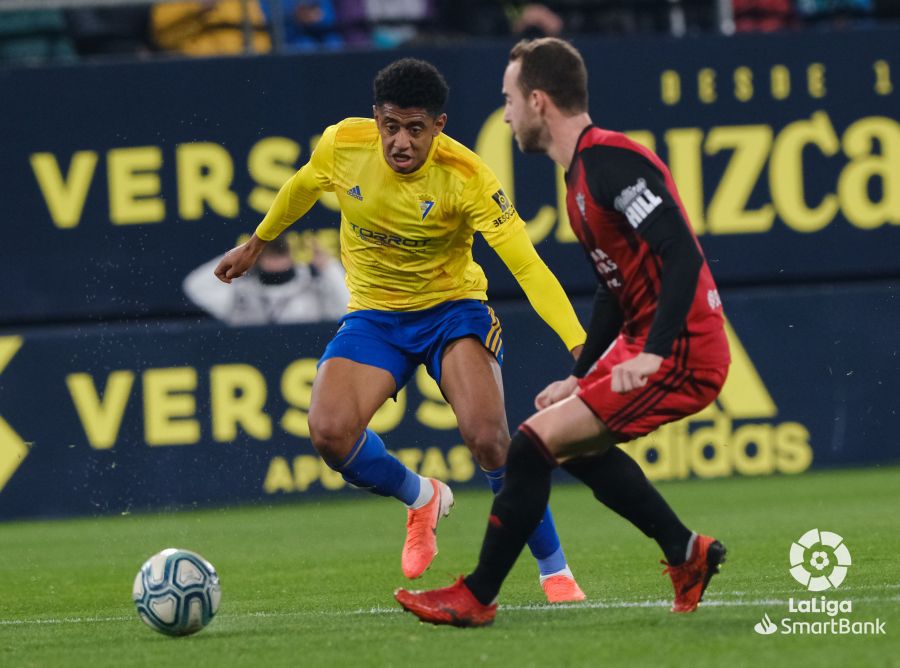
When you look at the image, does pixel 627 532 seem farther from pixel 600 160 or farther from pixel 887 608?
pixel 600 160

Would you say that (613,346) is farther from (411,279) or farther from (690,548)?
(411,279)

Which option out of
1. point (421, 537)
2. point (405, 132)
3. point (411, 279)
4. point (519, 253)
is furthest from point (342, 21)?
point (519, 253)

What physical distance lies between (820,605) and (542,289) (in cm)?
163

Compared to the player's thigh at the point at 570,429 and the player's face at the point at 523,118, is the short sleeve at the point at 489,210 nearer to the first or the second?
the player's face at the point at 523,118

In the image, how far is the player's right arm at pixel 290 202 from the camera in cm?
699

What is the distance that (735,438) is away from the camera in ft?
39.4

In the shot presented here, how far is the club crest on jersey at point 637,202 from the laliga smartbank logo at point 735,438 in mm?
6828

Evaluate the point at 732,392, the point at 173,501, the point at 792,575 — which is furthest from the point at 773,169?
the point at 792,575

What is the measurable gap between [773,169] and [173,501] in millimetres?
4966

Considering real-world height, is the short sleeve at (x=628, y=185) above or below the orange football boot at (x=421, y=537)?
above

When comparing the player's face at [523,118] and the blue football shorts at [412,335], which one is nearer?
the player's face at [523,118]

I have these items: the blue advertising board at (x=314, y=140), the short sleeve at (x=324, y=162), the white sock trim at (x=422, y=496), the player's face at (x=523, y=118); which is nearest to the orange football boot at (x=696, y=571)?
the player's face at (x=523, y=118)

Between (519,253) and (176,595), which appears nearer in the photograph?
(176,595)

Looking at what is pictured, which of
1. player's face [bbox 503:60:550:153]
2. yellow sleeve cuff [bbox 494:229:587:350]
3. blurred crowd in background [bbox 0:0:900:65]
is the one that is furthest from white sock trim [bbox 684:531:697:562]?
blurred crowd in background [bbox 0:0:900:65]
